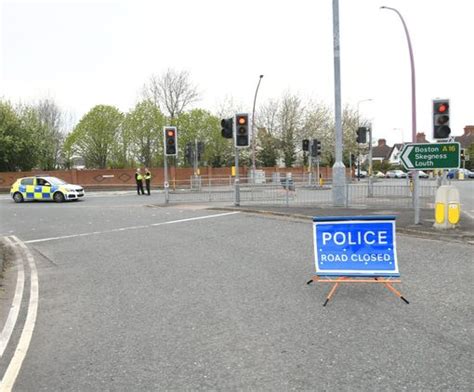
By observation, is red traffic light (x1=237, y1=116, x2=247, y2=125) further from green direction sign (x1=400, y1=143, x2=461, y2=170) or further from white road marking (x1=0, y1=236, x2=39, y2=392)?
white road marking (x1=0, y1=236, x2=39, y2=392)

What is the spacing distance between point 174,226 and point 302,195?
7648 millimetres

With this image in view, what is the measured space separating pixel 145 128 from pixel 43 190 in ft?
77.9

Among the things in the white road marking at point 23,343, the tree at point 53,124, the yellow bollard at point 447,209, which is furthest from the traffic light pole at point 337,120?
the tree at point 53,124

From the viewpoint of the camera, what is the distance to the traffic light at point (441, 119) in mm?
12094

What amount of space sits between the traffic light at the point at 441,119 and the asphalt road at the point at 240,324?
3.86m

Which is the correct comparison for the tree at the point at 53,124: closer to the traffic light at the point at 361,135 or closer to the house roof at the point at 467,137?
the traffic light at the point at 361,135

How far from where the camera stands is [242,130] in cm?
1747

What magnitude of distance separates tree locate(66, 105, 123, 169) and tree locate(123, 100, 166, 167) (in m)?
1.24

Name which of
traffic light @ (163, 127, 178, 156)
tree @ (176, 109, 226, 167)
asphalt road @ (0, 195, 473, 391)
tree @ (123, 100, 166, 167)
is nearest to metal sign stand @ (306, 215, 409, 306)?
asphalt road @ (0, 195, 473, 391)

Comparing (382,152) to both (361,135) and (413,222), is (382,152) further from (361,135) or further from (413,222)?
(413,222)

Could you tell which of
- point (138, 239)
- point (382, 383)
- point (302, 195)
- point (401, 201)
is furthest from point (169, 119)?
Answer: point (382, 383)

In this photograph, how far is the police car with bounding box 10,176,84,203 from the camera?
2511cm

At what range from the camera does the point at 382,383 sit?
3.48 meters

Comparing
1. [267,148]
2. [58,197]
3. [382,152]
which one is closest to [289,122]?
[267,148]
